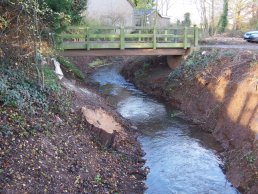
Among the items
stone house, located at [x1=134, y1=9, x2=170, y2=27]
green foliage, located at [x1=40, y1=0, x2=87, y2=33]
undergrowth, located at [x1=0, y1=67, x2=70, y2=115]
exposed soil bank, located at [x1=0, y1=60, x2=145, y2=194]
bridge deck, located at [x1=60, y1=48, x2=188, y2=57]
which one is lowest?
exposed soil bank, located at [x1=0, y1=60, x2=145, y2=194]

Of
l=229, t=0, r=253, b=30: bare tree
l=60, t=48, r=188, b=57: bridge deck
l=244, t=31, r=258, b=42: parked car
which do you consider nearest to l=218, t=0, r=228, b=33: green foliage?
l=229, t=0, r=253, b=30: bare tree

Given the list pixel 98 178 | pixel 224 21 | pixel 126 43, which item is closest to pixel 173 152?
pixel 98 178

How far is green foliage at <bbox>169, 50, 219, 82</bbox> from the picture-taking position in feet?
60.8

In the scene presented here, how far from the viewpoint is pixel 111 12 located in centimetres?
4094

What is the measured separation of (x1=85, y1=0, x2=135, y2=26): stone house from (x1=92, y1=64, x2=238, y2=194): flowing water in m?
Result: 22.7

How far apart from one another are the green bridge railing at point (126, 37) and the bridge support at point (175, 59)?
0.54 meters

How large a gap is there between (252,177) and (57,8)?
10.1m

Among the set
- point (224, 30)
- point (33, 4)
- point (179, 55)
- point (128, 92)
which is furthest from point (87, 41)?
point (224, 30)

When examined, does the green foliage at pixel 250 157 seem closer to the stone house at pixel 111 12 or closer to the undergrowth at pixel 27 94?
the undergrowth at pixel 27 94

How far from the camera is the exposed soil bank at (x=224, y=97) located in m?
10.5

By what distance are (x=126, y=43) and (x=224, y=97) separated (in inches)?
287

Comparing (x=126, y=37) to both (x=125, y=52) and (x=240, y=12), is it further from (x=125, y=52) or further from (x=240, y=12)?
(x=240, y=12)

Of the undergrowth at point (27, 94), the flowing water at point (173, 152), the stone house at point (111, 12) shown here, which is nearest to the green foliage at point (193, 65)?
the flowing water at point (173, 152)

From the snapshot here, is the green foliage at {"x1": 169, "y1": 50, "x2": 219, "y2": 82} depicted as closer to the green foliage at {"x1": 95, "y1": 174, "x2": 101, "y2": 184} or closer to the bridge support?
the bridge support
